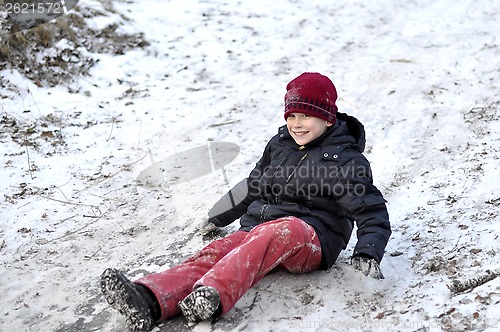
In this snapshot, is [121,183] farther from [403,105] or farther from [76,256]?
[403,105]

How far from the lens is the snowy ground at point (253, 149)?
312 centimetres

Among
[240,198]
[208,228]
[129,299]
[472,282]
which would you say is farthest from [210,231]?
[472,282]

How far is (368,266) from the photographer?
9.93 feet

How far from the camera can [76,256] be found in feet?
13.2

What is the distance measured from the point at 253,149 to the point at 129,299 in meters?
2.98

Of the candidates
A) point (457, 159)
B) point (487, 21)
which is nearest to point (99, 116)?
point (457, 159)

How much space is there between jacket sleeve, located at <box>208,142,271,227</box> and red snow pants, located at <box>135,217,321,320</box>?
1.71ft

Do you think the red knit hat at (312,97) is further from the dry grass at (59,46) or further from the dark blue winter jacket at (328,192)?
the dry grass at (59,46)

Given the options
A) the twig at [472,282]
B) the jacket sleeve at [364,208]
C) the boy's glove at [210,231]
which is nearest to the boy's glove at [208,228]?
the boy's glove at [210,231]

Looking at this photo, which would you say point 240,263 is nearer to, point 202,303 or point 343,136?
point 202,303

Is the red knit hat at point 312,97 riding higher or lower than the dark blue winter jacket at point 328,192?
higher

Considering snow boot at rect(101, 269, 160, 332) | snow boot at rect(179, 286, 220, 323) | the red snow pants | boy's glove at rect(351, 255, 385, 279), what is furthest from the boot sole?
boy's glove at rect(351, 255, 385, 279)

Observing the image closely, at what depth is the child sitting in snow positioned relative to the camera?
9.29 ft

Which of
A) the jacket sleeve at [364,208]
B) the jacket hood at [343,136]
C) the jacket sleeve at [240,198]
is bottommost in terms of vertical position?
the jacket sleeve at [240,198]
